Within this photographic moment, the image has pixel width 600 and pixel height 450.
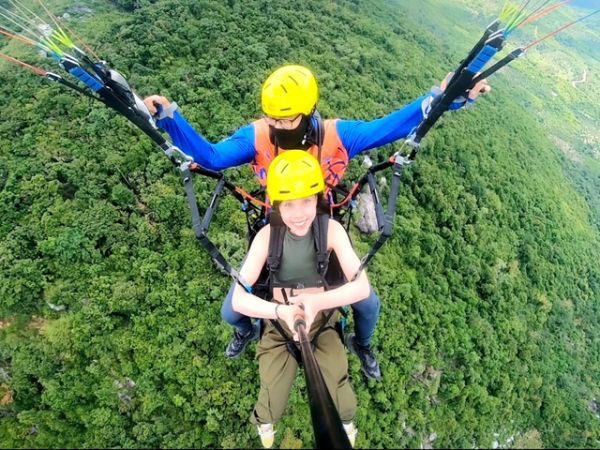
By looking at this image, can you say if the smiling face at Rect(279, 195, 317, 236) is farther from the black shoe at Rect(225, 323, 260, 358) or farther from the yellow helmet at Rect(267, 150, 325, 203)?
the black shoe at Rect(225, 323, 260, 358)

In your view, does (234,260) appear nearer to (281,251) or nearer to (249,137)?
(249,137)

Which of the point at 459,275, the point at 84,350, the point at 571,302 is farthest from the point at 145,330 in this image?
the point at 571,302

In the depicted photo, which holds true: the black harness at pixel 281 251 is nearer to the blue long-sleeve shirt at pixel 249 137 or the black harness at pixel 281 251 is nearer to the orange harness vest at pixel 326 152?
the orange harness vest at pixel 326 152

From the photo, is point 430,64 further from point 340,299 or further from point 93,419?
point 340,299

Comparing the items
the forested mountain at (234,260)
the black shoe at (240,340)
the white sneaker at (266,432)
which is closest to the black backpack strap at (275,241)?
the black shoe at (240,340)

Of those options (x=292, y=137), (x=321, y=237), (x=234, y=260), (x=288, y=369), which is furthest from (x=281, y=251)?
(x=234, y=260)

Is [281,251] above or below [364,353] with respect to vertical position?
above

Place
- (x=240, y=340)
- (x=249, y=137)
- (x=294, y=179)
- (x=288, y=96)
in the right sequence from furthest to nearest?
(x=240, y=340) < (x=249, y=137) < (x=288, y=96) < (x=294, y=179)
